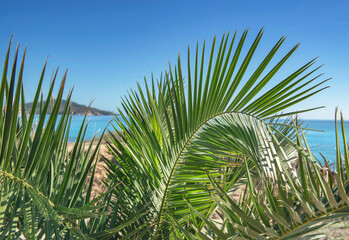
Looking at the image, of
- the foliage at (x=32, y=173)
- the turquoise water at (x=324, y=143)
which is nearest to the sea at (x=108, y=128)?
the turquoise water at (x=324, y=143)

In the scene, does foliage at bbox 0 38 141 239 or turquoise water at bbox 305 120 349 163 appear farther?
turquoise water at bbox 305 120 349 163

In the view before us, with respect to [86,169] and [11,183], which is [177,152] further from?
[11,183]

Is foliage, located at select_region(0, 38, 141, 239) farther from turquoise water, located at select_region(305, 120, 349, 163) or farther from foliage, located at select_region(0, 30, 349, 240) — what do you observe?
turquoise water, located at select_region(305, 120, 349, 163)

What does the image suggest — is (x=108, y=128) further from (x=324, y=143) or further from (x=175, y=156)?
(x=324, y=143)

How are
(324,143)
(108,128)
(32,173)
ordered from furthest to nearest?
(108,128) < (324,143) < (32,173)

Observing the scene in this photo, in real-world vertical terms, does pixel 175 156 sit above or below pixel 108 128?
below

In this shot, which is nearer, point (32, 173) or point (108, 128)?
point (32, 173)

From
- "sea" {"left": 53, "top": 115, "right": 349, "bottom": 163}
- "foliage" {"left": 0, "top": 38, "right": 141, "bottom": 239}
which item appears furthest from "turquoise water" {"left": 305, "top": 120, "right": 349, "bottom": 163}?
"foliage" {"left": 0, "top": 38, "right": 141, "bottom": 239}

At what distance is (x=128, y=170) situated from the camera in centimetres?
127

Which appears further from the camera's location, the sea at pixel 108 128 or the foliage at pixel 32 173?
the sea at pixel 108 128

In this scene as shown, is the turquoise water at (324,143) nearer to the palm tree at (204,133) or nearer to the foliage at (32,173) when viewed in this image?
the palm tree at (204,133)

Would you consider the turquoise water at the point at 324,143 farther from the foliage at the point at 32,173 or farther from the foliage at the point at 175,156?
the foliage at the point at 32,173

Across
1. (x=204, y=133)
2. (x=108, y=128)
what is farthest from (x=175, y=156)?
(x=108, y=128)

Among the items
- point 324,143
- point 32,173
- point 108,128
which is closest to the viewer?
point 32,173
